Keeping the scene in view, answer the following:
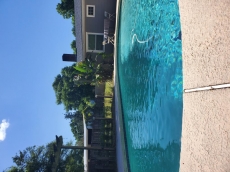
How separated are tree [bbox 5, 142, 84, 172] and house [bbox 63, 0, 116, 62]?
8.44 m

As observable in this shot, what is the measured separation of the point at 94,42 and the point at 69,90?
1161 centimetres

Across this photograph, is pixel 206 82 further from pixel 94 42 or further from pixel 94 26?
pixel 94 42

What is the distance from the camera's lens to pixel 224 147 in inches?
154

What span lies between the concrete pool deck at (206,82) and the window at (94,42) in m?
15.4

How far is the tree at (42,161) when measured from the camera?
1416 centimetres

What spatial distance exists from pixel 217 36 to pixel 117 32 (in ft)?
42.5

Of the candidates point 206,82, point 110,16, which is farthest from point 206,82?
point 110,16

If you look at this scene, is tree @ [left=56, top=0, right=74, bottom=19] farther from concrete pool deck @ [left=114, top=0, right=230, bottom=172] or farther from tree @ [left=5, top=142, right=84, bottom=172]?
concrete pool deck @ [left=114, top=0, right=230, bottom=172]


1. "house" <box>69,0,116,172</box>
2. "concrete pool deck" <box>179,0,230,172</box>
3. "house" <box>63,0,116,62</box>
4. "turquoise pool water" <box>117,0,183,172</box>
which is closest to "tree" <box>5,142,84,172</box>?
"house" <box>69,0,116,172</box>

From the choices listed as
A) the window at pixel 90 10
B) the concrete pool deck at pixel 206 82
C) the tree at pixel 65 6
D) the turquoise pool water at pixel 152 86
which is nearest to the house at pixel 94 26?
the window at pixel 90 10

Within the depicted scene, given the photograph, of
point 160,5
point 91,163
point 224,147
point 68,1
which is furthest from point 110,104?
point 68,1

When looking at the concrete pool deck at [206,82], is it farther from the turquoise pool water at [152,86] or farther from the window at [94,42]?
the window at [94,42]

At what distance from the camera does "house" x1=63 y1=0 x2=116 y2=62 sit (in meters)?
19.3

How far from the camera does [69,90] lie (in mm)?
30906
